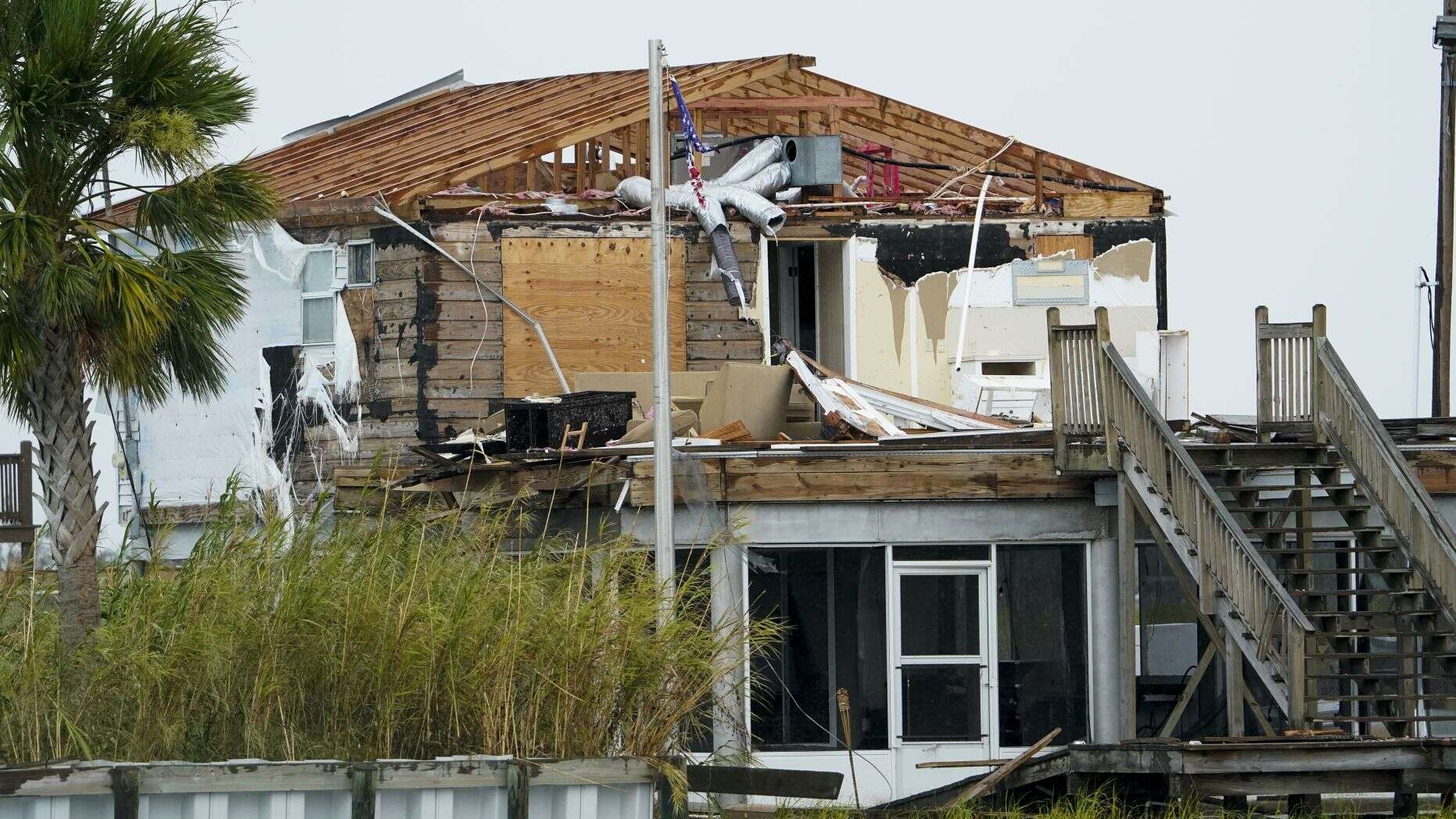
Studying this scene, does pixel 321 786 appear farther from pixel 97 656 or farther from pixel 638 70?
pixel 638 70

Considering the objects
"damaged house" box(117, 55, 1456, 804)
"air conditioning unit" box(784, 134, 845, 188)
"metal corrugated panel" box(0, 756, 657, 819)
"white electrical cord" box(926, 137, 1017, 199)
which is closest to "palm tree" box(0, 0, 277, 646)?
"damaged house" box(117, 55, 1456, 804)

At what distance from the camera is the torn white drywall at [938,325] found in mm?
24188

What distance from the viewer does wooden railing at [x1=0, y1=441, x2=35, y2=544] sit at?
30.5 m

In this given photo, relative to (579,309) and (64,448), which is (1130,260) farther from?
(64,448)

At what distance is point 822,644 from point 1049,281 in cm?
925

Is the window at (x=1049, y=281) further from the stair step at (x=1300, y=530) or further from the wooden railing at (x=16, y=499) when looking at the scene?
the wooden railing at (x=16, y=499)

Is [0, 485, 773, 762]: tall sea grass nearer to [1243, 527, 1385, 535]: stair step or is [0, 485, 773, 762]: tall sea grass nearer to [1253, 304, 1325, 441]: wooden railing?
[1243, 527, 1385, 535]: stair step

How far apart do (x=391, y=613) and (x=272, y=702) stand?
0.85m

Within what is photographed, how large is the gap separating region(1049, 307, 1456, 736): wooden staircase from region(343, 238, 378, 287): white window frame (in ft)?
31.2

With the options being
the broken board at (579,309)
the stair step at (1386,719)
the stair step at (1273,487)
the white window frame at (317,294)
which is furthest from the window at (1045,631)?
the white window frame at (317,294)

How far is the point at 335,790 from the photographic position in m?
9.99

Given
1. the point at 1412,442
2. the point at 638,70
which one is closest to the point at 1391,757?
the point at 1412,442

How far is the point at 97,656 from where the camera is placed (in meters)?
11.8

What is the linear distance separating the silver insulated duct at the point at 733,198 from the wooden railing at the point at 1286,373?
26.1ft
